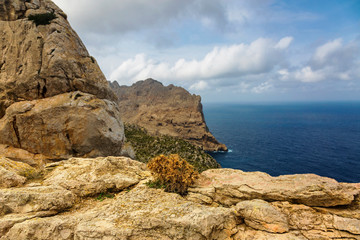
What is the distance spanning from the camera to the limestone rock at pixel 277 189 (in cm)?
909

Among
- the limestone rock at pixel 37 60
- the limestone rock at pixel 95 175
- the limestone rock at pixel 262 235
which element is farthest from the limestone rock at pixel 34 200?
the limestone rock at pixel 37 60

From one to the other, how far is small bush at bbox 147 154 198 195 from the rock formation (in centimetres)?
1088

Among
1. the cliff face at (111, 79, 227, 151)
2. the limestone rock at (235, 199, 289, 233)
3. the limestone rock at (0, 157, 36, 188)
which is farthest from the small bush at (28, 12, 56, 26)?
the cliff face at (111, 79, 227, 151)

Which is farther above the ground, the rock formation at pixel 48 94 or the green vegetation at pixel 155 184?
the rock formation at pixel 48 94

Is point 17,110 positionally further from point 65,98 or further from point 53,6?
point 53,6

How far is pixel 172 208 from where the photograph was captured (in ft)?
28.6

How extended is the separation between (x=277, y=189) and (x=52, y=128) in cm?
2062

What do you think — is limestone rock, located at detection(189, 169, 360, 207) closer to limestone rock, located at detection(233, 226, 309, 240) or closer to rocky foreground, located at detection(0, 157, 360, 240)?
rocky foreground, located at detection(0, 157, 360, 240)

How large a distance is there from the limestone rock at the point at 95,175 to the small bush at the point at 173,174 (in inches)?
55.2

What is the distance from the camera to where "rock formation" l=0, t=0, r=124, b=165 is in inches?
749

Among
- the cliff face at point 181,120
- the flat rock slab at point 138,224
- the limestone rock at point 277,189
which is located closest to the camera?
the flat rock slab at point 138,224

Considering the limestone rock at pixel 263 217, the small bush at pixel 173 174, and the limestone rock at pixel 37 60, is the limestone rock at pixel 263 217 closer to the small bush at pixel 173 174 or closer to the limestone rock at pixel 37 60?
the small bush at pixel 173 174

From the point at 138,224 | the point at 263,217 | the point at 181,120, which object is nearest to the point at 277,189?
the point at 263,217

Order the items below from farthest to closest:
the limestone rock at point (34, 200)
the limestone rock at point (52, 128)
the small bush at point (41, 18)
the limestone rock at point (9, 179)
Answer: the small bush at point (41, 18) → the limestone rock at point (52, 128) → the limestone rock at point (9, 179) → the limestone rock at point (34, 200)
